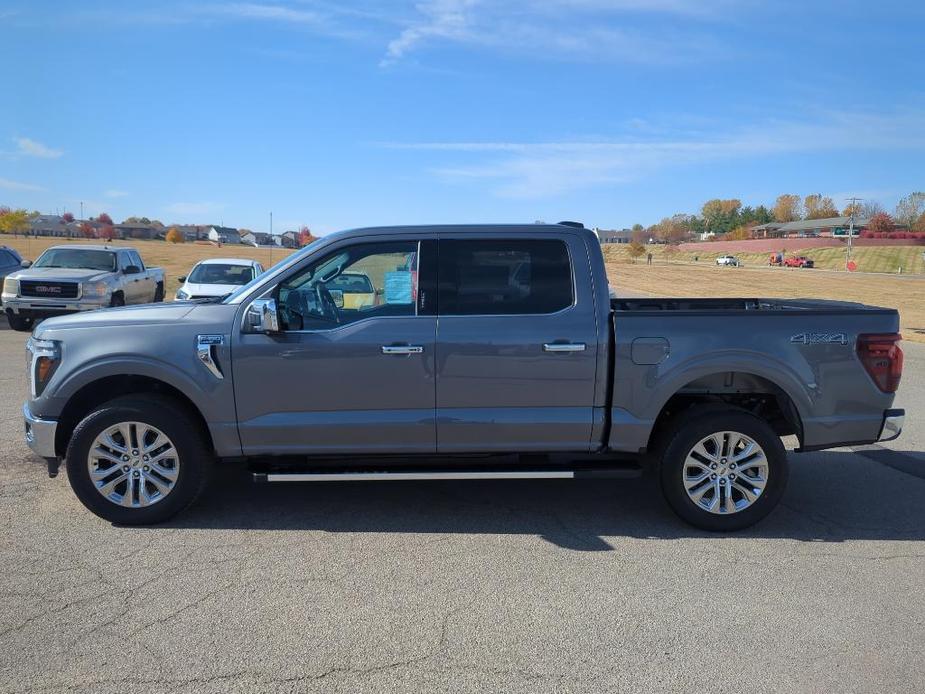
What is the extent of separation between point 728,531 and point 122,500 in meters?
3.92

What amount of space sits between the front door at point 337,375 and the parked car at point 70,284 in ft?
37.2

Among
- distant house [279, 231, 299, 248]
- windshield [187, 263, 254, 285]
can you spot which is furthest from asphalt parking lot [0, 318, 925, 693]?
distant house [279, 231, 299, 248]

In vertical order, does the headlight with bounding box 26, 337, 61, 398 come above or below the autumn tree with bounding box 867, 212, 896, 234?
below

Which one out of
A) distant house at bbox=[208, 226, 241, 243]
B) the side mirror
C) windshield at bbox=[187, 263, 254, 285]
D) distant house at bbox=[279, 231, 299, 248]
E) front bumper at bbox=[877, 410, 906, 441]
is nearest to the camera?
the side mirror

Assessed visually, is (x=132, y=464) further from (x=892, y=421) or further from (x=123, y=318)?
(x=892, y=421)

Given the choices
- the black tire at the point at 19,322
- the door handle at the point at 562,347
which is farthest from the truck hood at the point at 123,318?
the black tire at the point at 19,322

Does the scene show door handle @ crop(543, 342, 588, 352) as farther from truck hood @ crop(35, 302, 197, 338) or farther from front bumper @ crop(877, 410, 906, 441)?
truck hood @ crop(35, 302, 197, 338)

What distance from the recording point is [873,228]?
129m

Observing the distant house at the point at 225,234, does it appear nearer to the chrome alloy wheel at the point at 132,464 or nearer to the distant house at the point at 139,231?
the distant house at the point at 139,231

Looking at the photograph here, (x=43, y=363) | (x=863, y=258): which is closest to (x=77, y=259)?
(x=43, y=363)

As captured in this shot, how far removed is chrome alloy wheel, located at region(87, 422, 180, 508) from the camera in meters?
4.75

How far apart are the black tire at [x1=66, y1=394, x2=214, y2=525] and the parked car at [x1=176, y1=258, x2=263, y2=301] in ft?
37.5

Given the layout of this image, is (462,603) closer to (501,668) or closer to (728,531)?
(501,668)

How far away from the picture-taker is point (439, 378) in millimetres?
4758
